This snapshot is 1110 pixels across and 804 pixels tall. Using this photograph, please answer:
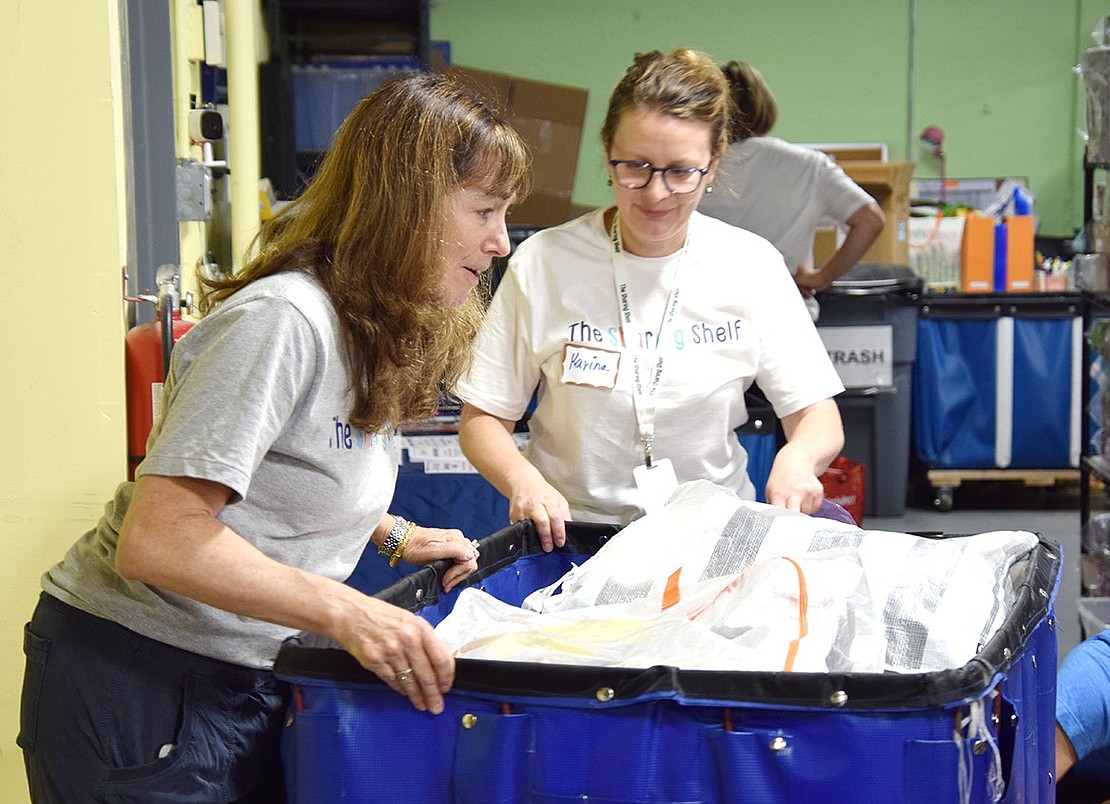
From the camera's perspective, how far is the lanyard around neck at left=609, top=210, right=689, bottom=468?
1.98 metres

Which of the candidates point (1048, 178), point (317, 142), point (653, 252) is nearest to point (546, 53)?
point (317, 142)

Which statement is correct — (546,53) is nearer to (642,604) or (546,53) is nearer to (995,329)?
(995,329)

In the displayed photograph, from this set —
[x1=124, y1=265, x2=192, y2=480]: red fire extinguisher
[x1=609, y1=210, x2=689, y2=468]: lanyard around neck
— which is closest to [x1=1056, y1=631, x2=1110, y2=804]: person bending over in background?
[x1=609, y1=210, x2=689, y2=468]: lanyard around neck

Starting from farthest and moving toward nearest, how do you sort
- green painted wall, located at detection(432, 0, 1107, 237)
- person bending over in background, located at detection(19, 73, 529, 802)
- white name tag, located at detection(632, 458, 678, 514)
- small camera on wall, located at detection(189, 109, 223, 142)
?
green painted wall, located at detection(432, 0, 1107, 237) < small camera on wall, located at detection(189, 109, 223, 142) < white name tag, located at detection(632, 458, 678, 514) < person bending over in background, located at detection(19, 73, 529, 802)

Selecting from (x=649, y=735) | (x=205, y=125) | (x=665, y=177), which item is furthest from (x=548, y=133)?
(x=649, y=735)

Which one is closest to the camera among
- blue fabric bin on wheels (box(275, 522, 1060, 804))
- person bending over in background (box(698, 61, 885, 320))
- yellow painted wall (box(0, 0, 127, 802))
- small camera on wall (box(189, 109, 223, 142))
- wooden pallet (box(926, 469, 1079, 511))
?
blue fabric bin on wheels (box(275, 522, 1060, 804))

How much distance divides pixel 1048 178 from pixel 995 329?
1226 millimetres

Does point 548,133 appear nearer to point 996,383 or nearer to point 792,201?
point 792,201

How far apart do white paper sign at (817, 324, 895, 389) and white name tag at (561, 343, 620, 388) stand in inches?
138

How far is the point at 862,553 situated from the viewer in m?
1.41

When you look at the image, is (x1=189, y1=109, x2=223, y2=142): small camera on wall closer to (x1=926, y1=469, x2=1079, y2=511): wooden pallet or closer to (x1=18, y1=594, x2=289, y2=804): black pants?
(x1=18, y1=594, x2=289, y2=804): black pants

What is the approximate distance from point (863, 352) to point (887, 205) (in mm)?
950

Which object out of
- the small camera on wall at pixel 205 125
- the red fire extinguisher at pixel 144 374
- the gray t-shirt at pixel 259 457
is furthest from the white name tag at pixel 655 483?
the small camera on wall at pixel 205 125

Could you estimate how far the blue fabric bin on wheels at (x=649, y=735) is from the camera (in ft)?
3.54
